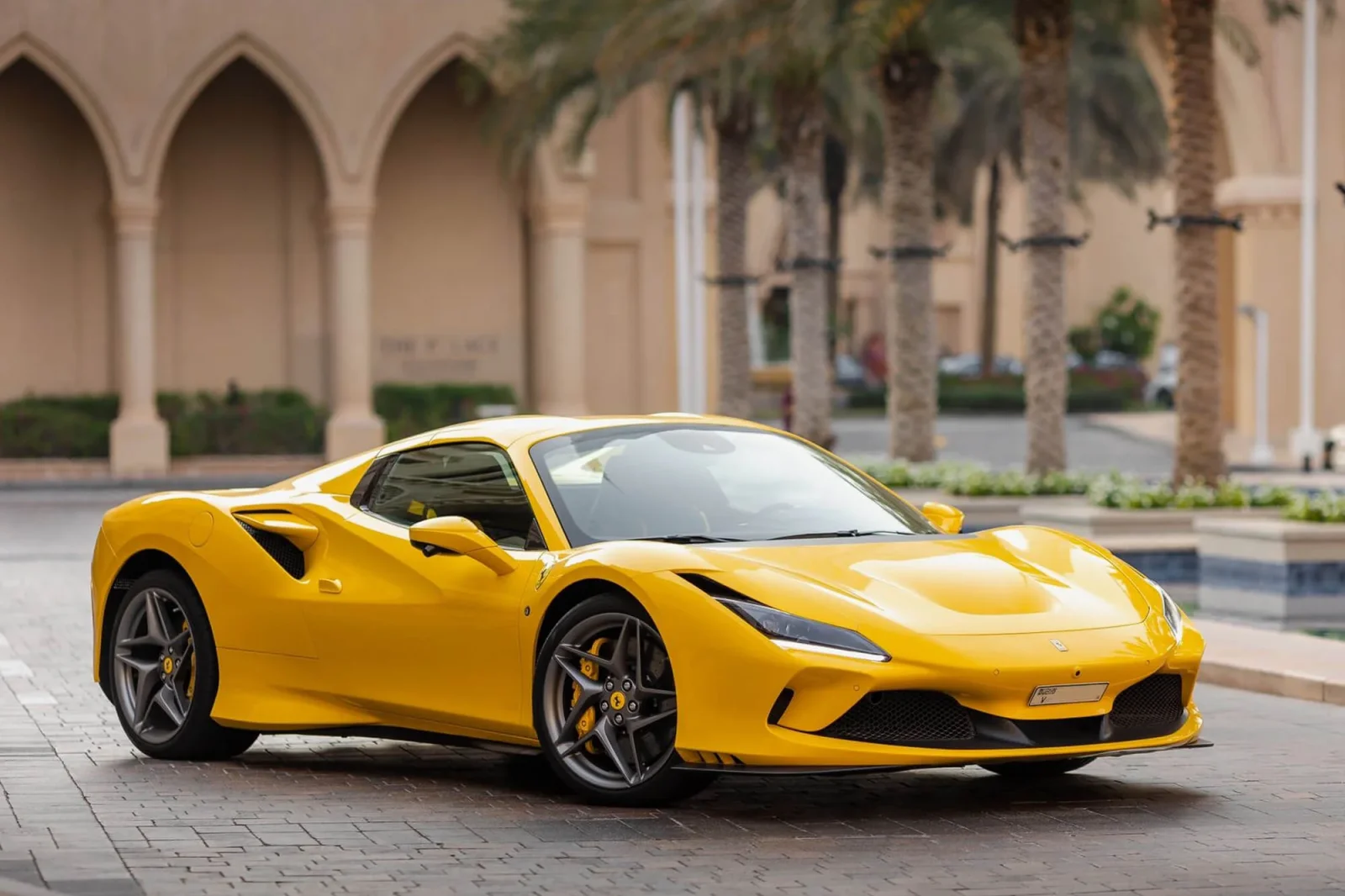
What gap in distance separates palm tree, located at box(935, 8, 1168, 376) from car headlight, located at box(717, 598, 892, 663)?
3748cm

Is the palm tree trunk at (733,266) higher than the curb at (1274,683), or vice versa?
the palm tree trunk at (733,266)

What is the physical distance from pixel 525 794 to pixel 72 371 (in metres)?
35.5

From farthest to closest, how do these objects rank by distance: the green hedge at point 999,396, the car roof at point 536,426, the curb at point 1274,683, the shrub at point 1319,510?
the green hedge at point 999,396
the shrub at point 1319,510
the curb at point 1274,683
the car roof at point 536,426

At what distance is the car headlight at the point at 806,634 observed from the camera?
704cm

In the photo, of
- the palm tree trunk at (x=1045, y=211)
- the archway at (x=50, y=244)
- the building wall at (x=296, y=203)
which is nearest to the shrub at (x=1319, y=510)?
the palm tree trunk at (x=1045, y=211)

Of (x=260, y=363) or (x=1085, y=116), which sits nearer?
(x=260, y=363)

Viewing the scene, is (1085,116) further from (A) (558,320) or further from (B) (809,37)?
(B) (809,37)

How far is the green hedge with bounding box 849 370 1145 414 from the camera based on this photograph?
55500 mm

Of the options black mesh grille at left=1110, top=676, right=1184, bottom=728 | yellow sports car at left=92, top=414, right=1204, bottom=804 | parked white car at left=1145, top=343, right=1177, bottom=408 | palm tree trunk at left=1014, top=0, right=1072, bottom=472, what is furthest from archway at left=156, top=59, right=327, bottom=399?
black mesh grille at left=1110, top=676, right=1184, bottom=728

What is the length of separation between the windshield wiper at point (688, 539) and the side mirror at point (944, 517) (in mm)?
1161

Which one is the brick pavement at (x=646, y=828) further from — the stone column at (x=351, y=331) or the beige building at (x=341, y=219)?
the beige building at (x=341, y=219)

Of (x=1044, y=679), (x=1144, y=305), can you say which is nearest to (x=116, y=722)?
(x=1044, y=679)

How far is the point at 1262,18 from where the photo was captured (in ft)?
135

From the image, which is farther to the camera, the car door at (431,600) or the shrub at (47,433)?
the shrub at (47,433)
